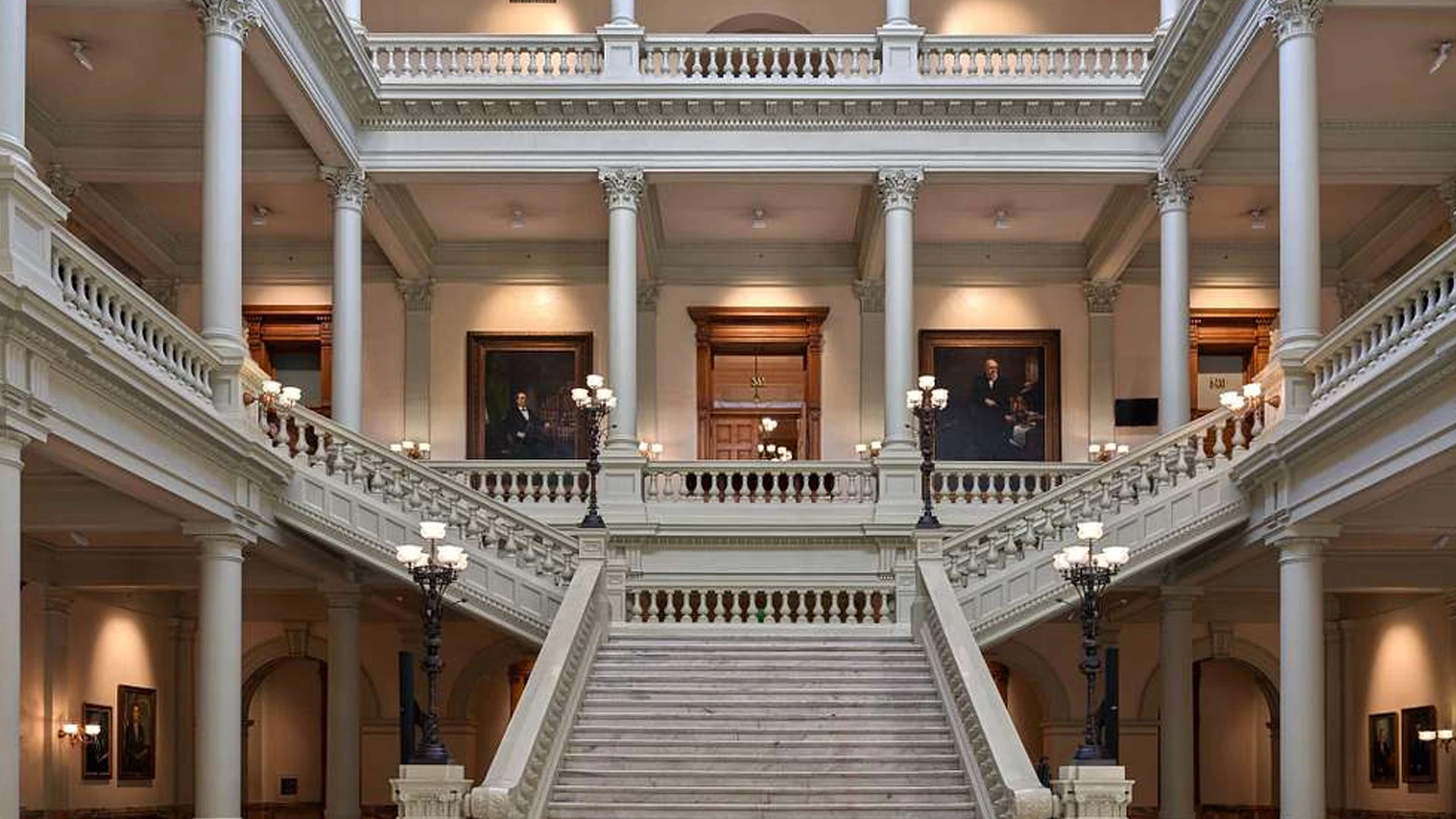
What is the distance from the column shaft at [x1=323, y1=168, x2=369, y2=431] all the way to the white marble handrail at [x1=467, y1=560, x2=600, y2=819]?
480 centimetres

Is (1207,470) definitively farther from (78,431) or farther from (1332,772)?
(78,431)

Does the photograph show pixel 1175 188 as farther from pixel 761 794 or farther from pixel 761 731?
pixel 761 794

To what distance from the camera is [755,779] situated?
16766 millimetres

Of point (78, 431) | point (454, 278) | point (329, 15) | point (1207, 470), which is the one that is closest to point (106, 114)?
point (329, 15)

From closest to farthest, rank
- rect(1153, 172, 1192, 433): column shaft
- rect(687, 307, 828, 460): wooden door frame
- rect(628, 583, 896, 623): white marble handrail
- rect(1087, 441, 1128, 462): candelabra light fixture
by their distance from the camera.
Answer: rect(628, 583, 896, 623): white marble handrail < rect(1153, 172, 1192, 433): column shaft < rect(1087, 441, 1128, 462): candelabra light fixture < rect(687, 307, 828, 460): wooden door frame

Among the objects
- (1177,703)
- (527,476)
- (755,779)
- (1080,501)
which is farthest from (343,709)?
(1177,703)

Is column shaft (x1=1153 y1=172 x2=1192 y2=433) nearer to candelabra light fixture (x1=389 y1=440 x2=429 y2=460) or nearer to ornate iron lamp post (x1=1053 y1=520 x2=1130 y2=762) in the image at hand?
ornate iron lamp post (x1=1053 y1=520 x2=1130 y2=762)

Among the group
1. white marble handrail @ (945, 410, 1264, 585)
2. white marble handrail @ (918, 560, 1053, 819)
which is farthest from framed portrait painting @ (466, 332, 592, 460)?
white marble handrail @ (918, 560, 1053, 819)

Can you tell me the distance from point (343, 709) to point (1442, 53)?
14315 mm

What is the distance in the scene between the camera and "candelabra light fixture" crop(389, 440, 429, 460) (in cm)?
2791

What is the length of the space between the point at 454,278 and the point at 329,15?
8.81 meters

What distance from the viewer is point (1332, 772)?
87.6ft

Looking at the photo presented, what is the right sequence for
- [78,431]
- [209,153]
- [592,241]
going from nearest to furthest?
[78,431] < [209,153] < [592,241]

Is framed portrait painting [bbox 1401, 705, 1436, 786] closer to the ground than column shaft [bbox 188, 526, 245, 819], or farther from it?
closer to the ground
